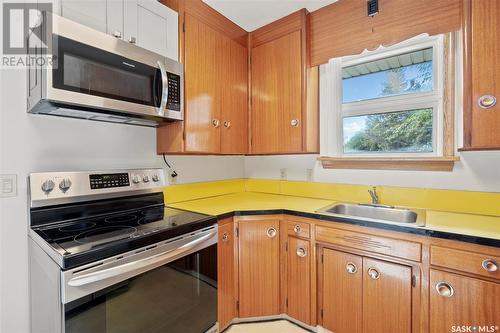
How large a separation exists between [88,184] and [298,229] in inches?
53.0

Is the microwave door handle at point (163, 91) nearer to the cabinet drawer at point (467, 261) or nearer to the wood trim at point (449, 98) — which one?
the cabinet drawer at point (467, 261)

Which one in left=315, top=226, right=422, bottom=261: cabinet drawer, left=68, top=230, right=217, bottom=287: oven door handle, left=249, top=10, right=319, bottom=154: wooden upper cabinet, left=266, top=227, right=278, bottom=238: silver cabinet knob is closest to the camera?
left=68, top=230, right=217, bottom=287: oven door handle

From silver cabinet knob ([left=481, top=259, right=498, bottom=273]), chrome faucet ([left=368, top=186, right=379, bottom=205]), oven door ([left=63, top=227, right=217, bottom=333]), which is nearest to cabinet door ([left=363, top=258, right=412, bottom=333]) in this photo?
silver cabinet knob ([left=481, top=259, right=498, bottom=273])

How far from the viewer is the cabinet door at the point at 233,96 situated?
6.80 ft

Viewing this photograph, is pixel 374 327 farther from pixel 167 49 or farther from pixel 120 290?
pixel 167 49

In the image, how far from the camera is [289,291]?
1.81 metres

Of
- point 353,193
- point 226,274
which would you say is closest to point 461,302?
point 353,193

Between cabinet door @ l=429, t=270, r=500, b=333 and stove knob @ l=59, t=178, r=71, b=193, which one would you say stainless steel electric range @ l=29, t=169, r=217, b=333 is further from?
cabinet door @ l=429, t=270, r=500, b=333

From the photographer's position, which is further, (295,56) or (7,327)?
(295,56)

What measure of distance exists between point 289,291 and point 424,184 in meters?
1.26

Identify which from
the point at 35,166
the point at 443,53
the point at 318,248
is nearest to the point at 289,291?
the point at 318,248

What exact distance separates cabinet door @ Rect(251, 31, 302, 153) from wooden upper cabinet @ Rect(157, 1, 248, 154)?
0.36ft

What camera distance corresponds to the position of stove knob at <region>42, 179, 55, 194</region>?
4.23 feet

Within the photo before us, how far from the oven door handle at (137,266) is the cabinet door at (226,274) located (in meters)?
0.24
